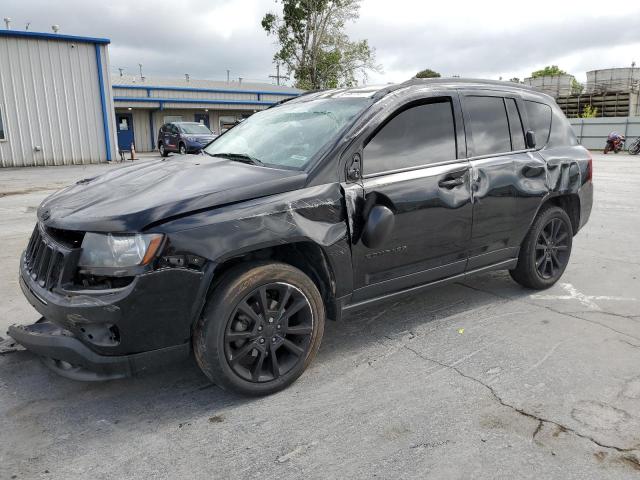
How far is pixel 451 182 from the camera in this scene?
11.7ft

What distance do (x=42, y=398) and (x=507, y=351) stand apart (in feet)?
9.50

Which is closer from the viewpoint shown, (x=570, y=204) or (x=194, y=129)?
(x=570, y=204)

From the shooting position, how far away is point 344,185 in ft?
10.0

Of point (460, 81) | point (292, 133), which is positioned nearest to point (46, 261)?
point (292, 133)

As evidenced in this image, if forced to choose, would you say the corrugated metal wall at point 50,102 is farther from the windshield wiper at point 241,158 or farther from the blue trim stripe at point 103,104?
the windshield wiper at point 241,158

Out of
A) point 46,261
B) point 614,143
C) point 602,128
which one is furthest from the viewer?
point 602,128

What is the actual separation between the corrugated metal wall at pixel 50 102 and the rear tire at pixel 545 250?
19.5 m

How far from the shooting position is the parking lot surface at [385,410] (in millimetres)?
2324

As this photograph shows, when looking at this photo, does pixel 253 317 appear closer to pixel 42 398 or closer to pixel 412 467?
pixel 412 467

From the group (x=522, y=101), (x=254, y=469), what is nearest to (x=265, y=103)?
(x=522, y=101)

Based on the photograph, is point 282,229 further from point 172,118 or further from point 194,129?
point 172,118

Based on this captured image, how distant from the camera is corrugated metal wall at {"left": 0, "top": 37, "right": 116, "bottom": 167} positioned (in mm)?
18391

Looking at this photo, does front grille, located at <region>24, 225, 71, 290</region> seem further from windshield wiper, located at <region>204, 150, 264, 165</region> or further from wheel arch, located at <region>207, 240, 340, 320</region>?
windshield wiper, located at <region>204, 150, 264, 165</region>

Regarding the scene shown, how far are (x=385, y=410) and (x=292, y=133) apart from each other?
189cm
